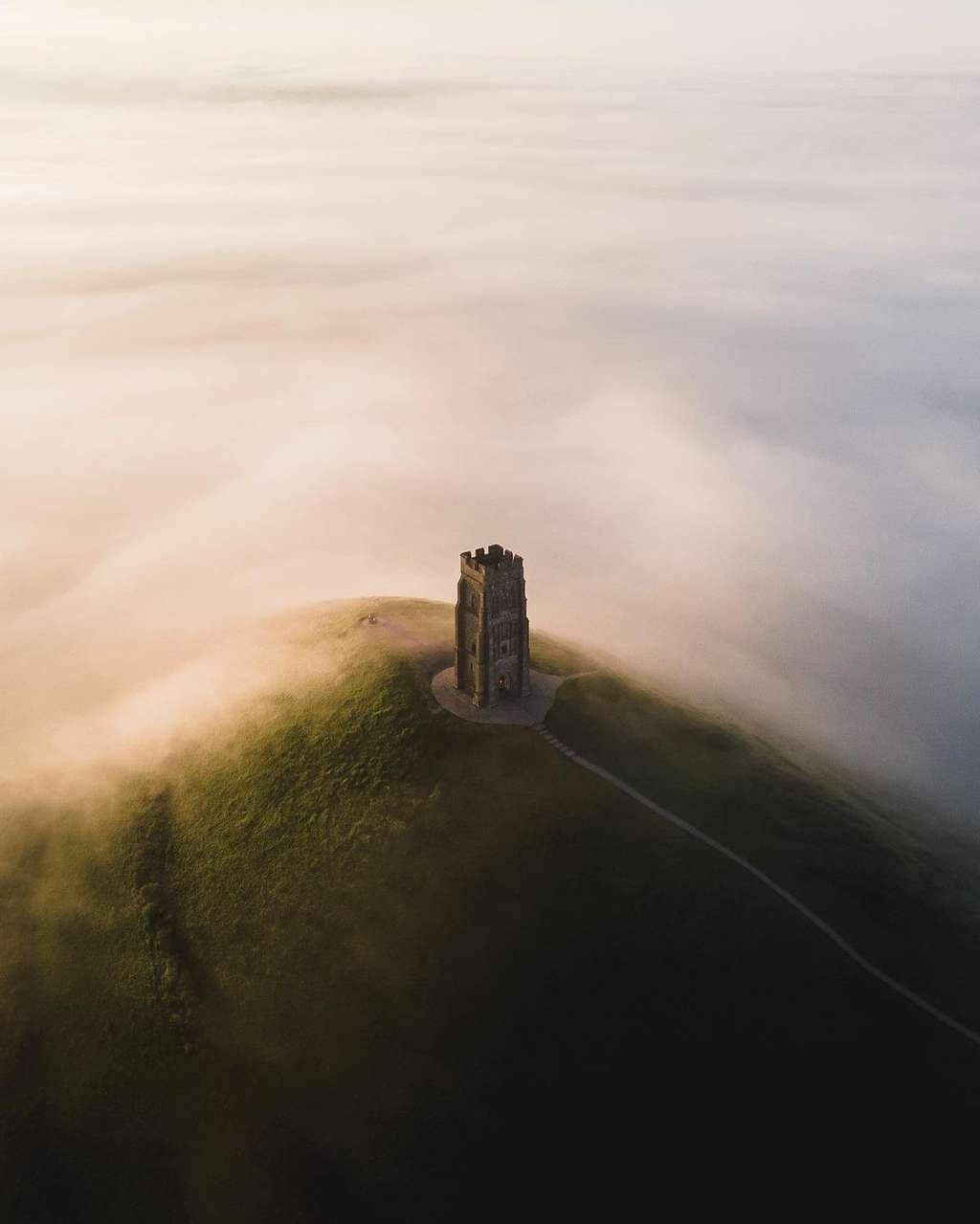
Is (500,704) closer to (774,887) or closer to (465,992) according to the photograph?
(465,992)

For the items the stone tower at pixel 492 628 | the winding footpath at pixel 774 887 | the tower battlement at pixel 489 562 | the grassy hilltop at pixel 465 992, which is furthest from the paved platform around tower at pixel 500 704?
the tower battlement at pixel 489 562

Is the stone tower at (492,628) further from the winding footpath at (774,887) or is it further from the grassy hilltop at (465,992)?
the winding footpath at (774,887)

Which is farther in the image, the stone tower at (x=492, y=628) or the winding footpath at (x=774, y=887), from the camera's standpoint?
the stone tower at (x=492, y=628)

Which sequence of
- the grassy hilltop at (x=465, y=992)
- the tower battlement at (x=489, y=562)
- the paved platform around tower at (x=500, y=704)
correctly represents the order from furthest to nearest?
the paved platform around tower at (x=500, y=704) < the tower battlement at (x=489, y=562) < the grassy hilltop at (x=465, y=992)

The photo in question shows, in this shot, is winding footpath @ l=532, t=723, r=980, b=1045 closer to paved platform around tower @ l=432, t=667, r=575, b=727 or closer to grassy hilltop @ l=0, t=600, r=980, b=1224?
grassy hilltop @ l=0, t=600, r=980, b=1224

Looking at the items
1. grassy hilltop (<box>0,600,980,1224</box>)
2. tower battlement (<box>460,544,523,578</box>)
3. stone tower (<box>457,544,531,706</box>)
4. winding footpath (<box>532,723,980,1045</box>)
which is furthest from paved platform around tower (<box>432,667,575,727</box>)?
tower battlement (<box>460,544,523,578</box>)

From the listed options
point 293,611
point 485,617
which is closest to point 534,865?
point 485,617
